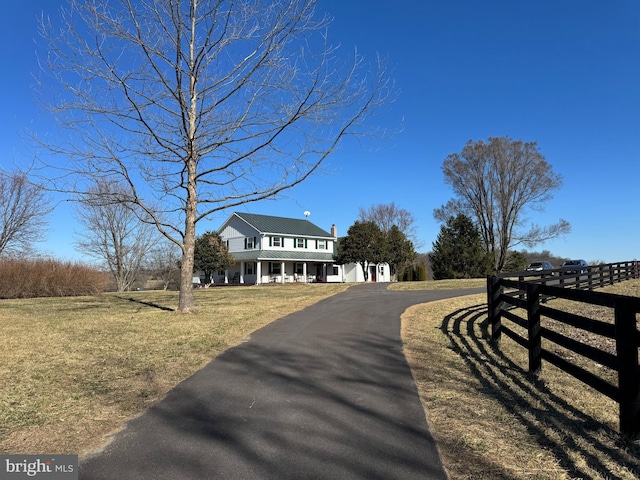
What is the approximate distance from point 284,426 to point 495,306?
6.25 metres

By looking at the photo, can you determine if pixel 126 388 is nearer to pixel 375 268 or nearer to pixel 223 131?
pixel 223 131

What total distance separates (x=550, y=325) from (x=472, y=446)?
10.3 m

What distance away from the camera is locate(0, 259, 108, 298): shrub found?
890 inches

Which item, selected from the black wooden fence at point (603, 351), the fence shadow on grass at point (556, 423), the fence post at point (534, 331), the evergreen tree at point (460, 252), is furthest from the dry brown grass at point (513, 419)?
the evergreen tree at point (460, 252)

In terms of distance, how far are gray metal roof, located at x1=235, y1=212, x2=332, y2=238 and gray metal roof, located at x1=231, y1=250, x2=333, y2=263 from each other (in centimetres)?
212

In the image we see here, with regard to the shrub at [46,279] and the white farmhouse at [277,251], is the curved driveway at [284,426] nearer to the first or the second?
the shrub at [46,279]

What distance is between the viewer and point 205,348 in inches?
307

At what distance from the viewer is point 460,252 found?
3816 centimetres

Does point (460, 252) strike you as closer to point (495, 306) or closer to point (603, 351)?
point (495, 306)

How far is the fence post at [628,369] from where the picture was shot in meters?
3.77

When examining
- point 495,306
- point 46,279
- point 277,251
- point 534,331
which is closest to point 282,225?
point 277,251

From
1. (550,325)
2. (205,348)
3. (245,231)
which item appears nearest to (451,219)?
(245,231)

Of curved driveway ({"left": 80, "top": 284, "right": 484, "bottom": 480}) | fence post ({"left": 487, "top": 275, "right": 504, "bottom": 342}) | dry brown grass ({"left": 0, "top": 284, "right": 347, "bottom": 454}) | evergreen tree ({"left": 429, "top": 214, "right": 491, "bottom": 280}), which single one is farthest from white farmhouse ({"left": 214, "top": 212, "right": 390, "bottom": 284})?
curved driveway ({"left": 80, "top": 284, "right": 484, "bottom": 480})

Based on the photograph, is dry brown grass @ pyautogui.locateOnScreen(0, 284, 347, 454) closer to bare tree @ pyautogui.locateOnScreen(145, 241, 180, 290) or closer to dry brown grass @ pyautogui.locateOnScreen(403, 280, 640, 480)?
dry brown grass @ pyautogui.locateOnScreen(403, 280, 640, 480)
